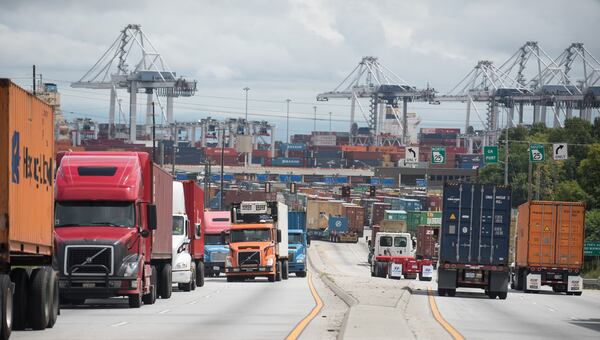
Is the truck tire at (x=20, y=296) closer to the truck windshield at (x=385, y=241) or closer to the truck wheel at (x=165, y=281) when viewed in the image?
the truck wheel at (x=165, y=281)

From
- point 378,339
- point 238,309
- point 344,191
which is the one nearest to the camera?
point 378,339

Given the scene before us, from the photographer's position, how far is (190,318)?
93.2ft

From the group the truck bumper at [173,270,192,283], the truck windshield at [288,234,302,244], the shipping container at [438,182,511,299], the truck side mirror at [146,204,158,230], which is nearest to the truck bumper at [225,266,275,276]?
the truck bumper at [173,270,192,283]

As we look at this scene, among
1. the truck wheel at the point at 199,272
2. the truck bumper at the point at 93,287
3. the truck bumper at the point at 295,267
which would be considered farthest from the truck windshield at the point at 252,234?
the truck bumper at the point at 93,287

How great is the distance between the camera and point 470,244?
4400 cm

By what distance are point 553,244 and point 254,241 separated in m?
11.7

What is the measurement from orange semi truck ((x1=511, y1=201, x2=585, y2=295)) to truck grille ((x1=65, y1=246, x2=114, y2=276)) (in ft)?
82.8

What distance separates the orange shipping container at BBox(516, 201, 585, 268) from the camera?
169 feet

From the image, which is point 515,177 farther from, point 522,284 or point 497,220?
point 497,220

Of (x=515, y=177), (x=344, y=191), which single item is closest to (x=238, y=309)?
(x=344, y=191)

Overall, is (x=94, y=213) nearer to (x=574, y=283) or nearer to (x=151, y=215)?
(x=151, y=215)

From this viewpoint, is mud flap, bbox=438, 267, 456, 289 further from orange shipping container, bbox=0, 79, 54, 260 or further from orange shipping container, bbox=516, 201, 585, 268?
orange shipping container, bbox=0, 79, 54, 260

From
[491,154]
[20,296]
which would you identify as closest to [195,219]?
[20,296]

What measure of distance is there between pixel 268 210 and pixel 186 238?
474 inches
